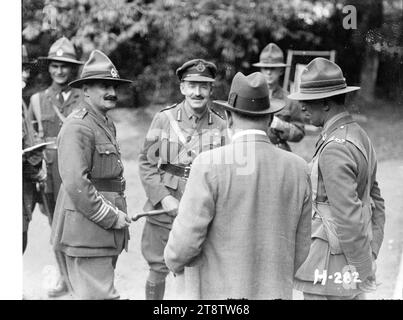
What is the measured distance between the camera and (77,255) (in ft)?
11.2

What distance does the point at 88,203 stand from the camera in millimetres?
3309

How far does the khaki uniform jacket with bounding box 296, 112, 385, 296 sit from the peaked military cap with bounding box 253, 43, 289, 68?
1.82 metres

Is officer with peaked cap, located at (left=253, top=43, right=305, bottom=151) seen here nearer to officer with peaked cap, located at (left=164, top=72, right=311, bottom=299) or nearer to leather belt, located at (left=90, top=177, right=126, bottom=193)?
Answer: leather belt, located at (left=90, top=177, right=126, bottom=193)

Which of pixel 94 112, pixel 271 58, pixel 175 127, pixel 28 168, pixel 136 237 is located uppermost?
pixel 271 58

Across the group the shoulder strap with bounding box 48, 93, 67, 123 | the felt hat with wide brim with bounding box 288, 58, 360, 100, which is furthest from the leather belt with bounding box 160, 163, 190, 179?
the shoulder strap with bounding box 48, 93, 67, 123

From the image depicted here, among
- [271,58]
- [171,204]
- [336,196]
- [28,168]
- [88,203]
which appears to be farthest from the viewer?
[271,58]

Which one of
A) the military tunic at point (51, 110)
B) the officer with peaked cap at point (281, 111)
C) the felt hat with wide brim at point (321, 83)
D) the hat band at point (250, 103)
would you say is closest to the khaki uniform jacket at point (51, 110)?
the military tunic at point (51, 110)

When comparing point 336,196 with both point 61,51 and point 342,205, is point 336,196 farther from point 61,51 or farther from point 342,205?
point 61,51

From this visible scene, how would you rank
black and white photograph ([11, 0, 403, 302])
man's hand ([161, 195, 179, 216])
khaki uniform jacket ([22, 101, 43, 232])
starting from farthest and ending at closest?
khaki uniform jacket ([22, 101, 43, 232]), man's hand ([161, 195, 179, 216]), black and white photograph ([11, 0, 403, 302])

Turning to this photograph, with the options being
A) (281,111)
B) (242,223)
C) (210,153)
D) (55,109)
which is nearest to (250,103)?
(210,153)

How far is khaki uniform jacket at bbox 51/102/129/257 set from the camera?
3.28 meters

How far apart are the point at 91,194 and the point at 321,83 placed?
140 cm

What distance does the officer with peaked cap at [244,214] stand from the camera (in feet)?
8.63
